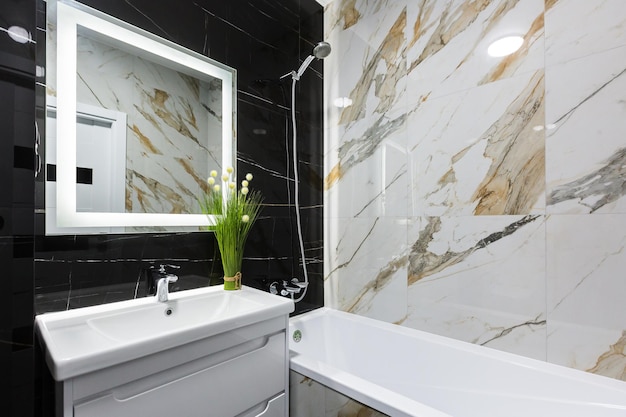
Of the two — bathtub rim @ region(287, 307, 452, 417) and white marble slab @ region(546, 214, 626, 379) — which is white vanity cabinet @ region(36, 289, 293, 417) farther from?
white marble slab @ region(546, 214, 626, 379)

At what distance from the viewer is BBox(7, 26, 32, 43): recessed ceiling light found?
0.74 metres

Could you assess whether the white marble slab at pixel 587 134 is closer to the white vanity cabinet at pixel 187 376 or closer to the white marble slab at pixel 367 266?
the white marble slab at pixel 367 266

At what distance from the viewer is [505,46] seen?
4.96 feet

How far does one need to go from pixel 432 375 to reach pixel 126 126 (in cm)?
188

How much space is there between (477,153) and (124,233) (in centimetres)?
165

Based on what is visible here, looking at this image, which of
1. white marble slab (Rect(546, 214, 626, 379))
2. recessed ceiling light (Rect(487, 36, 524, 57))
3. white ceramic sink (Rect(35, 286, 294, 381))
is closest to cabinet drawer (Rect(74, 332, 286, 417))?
white ceramic sink (Rect(35, 286, 294, 381))

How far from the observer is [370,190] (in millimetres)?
2021

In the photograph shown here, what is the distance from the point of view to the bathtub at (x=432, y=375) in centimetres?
122

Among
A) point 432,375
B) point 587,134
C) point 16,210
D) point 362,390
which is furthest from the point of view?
point 432,375

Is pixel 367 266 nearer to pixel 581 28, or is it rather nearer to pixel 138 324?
pixel 138 324

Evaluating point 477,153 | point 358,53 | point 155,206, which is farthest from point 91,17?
point 477,153

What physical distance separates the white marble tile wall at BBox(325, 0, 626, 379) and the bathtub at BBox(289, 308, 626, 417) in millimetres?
81

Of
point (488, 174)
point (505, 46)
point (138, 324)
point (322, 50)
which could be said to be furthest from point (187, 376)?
point (505, 46)

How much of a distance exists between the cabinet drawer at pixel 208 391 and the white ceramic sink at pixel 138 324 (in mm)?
109
